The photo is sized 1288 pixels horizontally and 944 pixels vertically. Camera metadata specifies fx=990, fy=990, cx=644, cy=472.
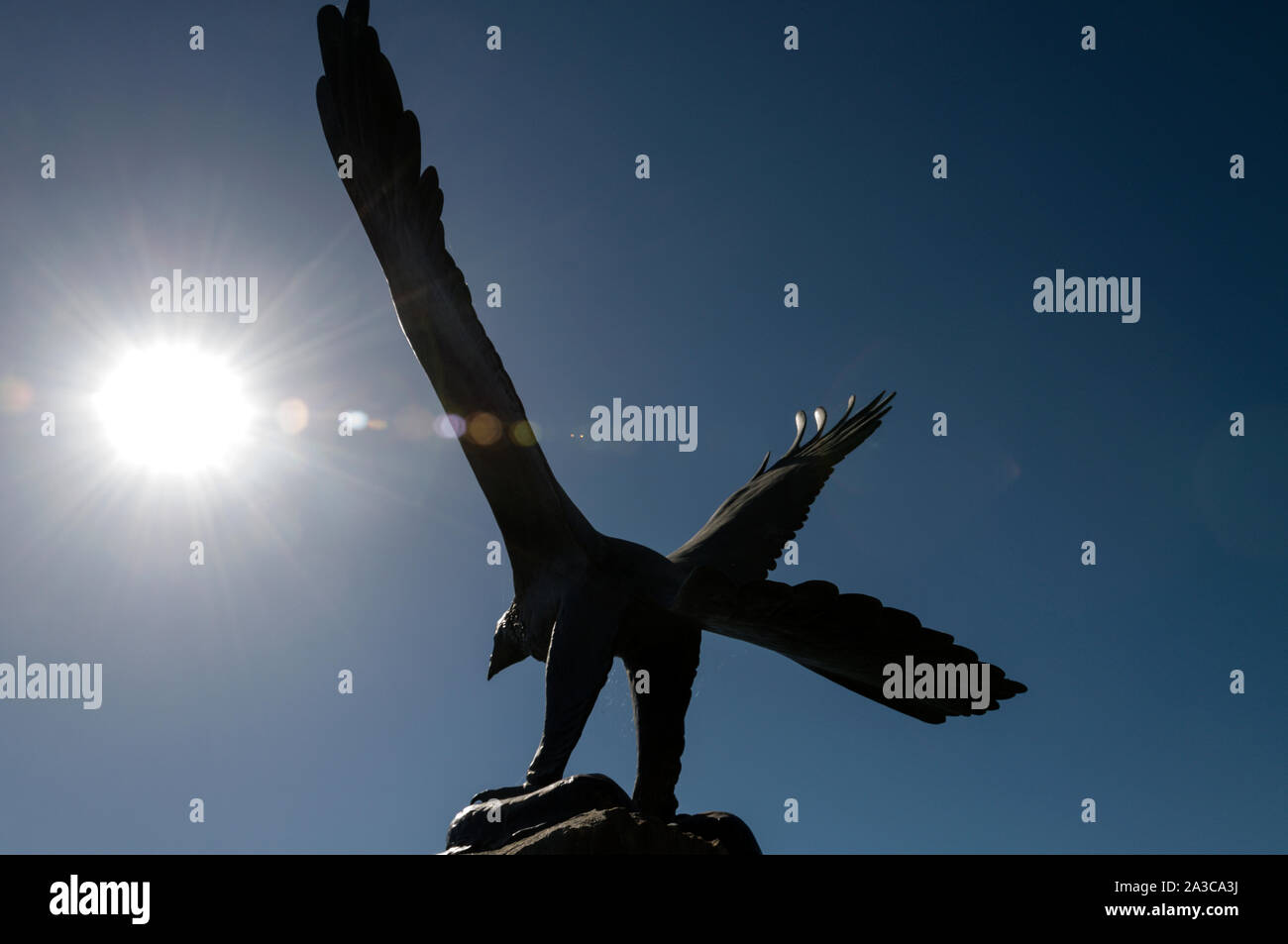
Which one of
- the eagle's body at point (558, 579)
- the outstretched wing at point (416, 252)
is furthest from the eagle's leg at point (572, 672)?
the outstretched wing at point (416, 252)

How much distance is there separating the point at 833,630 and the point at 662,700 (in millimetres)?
1573

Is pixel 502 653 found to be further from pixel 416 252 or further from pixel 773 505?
pixel 416 252

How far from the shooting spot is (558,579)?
19.0 feet

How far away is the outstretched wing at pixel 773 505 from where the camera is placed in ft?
21.9

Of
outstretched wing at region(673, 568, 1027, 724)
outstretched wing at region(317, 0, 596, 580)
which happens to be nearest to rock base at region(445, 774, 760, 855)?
outstretched wing at region(673, 568, 1027, 724)

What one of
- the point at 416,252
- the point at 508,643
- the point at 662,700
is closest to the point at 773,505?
the point at 662,700

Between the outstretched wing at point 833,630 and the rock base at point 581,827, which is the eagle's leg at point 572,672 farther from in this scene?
the outstretched wing at point 833,630

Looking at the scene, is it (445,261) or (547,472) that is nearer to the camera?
(445,261)
